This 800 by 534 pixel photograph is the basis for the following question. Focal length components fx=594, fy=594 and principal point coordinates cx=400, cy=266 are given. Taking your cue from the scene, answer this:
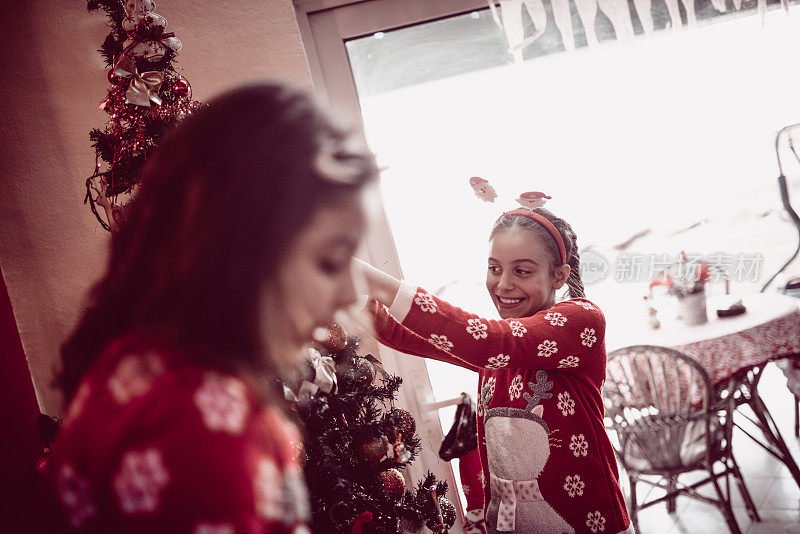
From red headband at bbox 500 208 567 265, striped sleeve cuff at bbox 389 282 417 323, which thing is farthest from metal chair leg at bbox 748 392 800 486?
striped sleeve cuff at bbox 389 282 417 323

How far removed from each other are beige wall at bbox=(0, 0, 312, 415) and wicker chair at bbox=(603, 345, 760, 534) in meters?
1.98

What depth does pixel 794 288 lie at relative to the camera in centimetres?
267

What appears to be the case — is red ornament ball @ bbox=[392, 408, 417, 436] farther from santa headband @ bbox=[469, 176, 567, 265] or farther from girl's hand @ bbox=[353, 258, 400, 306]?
santa headband @ bbox=[469, 176, 567, 265]

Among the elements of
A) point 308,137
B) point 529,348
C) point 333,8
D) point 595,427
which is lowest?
point 595,427

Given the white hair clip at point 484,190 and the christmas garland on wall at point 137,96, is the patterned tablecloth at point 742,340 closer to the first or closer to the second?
the white hair clip at point 484,190

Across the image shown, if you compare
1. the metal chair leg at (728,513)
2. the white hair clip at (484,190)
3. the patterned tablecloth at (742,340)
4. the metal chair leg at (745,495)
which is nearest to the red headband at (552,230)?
the white hair clip at (484,190)

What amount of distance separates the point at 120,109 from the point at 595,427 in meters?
1.36

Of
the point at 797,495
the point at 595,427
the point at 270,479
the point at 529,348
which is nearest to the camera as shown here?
the point at 270,479

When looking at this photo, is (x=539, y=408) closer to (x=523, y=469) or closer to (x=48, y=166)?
(x=523, y=469)

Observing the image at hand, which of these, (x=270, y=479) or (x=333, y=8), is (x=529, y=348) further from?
(x=333, y=8)

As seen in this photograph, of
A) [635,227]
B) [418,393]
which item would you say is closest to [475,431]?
[418,393]

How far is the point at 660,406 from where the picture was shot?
2.28 m

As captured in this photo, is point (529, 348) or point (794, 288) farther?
point (794, 288)

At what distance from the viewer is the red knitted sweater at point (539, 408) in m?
1.23
